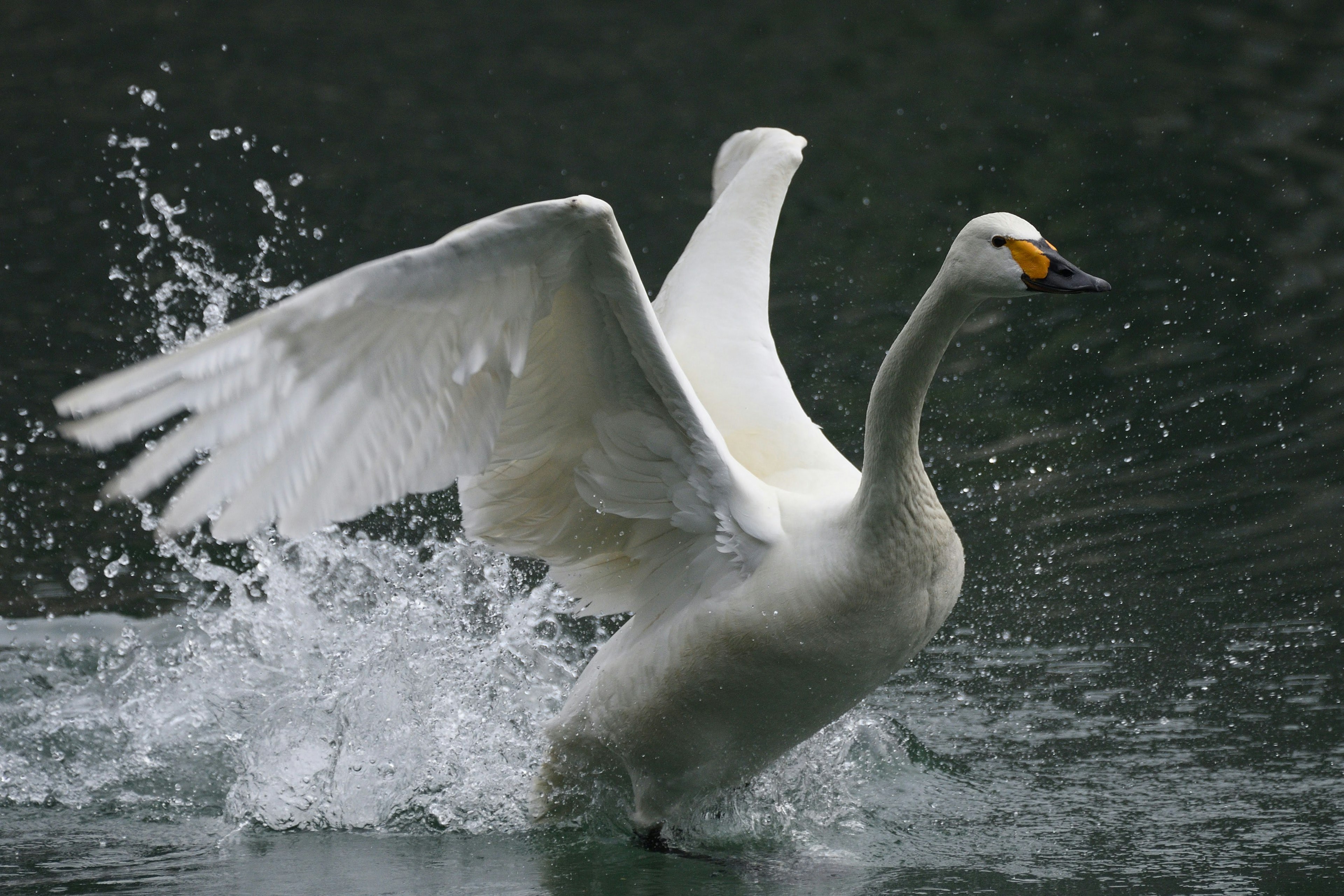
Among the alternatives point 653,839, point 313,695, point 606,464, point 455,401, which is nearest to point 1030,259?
point 606,464

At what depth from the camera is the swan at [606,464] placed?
13.4ft

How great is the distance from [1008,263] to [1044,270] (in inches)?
3.6

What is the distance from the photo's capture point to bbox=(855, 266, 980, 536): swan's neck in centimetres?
448

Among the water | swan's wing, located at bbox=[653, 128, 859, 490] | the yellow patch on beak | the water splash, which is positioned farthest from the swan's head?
the water splash

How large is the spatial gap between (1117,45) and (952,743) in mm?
10651

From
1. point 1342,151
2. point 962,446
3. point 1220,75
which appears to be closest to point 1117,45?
point 1220,75

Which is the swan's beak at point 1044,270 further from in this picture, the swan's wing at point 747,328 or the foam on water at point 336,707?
the foam on water at point 336,707

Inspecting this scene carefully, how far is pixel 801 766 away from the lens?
17.9 ft

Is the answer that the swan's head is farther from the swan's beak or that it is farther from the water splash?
the water splash

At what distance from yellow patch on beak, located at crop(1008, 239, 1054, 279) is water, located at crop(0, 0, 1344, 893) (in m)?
1.69

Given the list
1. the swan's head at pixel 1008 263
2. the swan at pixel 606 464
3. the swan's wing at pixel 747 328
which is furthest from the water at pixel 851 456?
the swan's head at pixel 1008 263

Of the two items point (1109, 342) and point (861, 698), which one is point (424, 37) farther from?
point (861, 698)

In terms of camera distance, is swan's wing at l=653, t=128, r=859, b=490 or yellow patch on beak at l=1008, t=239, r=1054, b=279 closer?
yellow patch on beak at l=1008, t=239, r=1054, b=279

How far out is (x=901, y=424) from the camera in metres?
4.59
